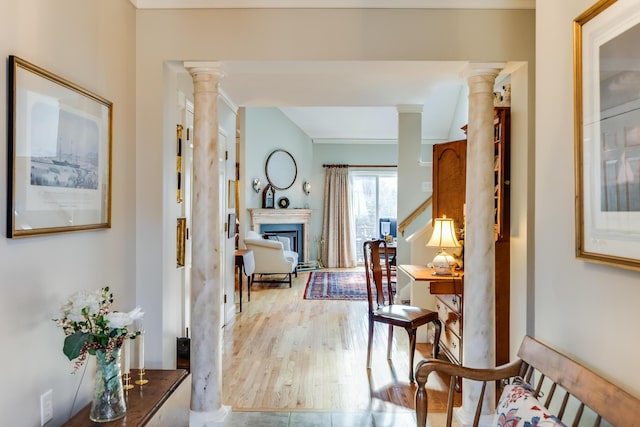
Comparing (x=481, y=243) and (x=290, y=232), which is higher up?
(x=481, y=243)

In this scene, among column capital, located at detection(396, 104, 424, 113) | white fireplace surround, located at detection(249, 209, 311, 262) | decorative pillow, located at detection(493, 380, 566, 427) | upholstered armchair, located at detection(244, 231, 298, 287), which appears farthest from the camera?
white fireplace surround, located at detection(249, 209, 311, 262)

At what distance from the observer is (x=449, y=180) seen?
3695 millimetres

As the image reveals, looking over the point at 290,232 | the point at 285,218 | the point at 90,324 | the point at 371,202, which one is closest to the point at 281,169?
the point at 285,218

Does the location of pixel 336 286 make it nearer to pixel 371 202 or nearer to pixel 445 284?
pixel 371 202

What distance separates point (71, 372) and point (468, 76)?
2652 millimetres

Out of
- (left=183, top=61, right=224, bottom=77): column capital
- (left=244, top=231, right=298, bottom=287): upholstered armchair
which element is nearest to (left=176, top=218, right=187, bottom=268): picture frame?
(left=183, top=61, right=224, bottom=77): column capital

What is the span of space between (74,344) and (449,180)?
3.09 metres

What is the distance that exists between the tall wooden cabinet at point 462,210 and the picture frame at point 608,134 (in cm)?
136

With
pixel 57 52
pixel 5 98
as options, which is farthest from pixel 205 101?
pixel 5 98

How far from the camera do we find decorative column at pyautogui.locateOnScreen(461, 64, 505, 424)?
8.13ft

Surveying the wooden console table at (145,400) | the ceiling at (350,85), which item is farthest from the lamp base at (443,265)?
the wooden console table at (145,400)

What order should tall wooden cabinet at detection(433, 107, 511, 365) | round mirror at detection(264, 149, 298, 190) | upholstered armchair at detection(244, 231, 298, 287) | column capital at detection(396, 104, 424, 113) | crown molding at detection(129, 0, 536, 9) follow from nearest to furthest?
crown molding at detection(129, 0, 536, 9) < tall wooden cabinet at detection(433, 107, 511, 365) < column capital at detection(396, 104, 424, 113) < upholstered armchair at detection(244, 231, 298, 287) < round mirror at detection(264, 149, 298, 190)

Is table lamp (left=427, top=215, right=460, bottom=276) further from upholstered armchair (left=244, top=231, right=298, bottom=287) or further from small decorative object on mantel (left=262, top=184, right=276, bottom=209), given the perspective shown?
small decorative object on mantel (left=262, top=184, right=276, bottom=209)

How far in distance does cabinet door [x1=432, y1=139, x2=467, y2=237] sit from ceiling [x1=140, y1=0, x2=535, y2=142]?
65 cm
